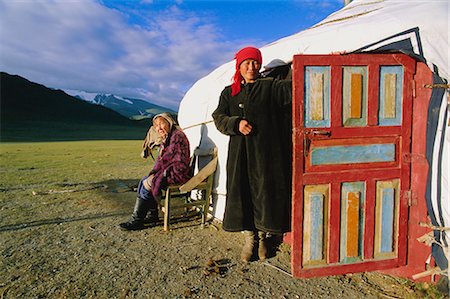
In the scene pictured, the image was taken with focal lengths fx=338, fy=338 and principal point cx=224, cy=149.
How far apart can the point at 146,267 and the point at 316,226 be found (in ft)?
5.14

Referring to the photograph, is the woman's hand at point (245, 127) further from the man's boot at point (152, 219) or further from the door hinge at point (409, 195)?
the man's boot at point (152, 219)

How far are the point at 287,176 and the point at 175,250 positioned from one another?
4.67 feet

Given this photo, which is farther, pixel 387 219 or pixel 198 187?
pixel 198 187

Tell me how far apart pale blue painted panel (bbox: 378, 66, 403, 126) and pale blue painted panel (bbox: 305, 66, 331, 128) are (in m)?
0.43

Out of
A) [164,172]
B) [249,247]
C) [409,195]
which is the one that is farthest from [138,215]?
[409,195]

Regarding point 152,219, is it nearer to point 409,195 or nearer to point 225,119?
point 225,119

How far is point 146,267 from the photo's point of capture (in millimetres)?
3080

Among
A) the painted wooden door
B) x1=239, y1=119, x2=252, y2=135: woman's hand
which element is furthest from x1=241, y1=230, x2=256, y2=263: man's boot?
x1=239, y1=119, x2=252, y2=135: woman's hand

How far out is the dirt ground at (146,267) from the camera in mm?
2639

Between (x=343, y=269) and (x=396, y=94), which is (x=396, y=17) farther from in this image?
(x=343, y=269)

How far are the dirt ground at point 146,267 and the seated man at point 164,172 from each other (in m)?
0.25

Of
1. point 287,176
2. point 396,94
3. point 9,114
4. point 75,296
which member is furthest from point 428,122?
point 9,114

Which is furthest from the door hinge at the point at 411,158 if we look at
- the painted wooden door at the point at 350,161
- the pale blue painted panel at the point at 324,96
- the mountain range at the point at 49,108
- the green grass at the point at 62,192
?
the mountain range at the point at 49,108

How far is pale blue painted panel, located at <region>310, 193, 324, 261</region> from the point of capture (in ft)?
8.71
